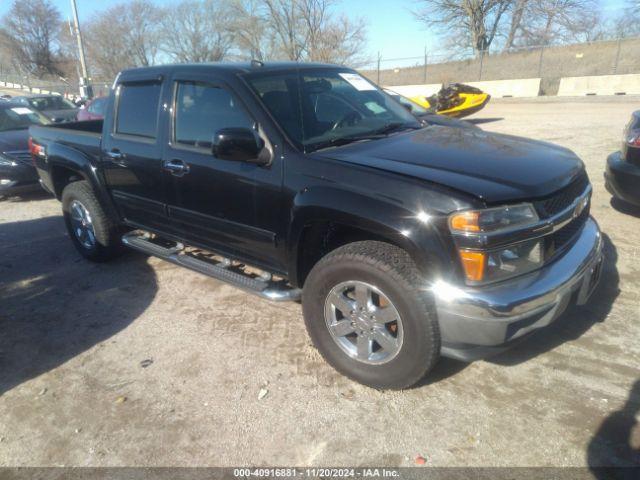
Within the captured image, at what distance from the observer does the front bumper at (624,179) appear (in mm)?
4781

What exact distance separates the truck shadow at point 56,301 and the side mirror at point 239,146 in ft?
5.79

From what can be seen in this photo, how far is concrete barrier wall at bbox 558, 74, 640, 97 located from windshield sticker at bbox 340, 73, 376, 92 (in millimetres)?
23202

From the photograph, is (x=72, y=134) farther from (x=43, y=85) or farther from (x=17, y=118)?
(x=43, y=85)

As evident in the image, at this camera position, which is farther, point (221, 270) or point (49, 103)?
point (49, 103)

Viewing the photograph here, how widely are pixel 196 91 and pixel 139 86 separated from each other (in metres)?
0.80

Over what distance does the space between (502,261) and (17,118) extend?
31.6 ft

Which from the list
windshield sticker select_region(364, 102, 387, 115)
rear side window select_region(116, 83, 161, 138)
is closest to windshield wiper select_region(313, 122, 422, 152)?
windshield sticker select_region(364, 102, 387, 115)

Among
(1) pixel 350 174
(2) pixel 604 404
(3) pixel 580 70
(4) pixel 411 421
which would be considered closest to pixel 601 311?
(2) pixel 604 404

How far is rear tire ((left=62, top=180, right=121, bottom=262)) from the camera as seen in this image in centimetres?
470

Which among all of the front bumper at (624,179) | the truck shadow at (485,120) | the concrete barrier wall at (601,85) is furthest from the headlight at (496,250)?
the concrete barrier wall at (601,85)

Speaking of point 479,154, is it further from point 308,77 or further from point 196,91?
point 196,91

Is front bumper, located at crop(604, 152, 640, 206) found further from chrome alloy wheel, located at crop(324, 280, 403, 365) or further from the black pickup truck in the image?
chrome alloy wheel, located at crop(324, 280, 403, 365)

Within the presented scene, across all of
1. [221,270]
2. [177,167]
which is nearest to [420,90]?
[177,167]

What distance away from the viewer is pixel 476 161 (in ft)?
9.10
